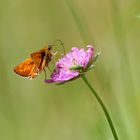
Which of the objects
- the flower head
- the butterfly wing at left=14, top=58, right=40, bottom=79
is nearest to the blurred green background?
the flower head

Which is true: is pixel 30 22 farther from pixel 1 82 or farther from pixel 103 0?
pixel 1 82

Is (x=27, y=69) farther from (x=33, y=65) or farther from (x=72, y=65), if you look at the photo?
(x=72, y=65)

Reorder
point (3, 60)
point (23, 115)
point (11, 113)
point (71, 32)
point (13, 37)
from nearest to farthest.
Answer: point (11, 113), point (23, 115), point (3, 60), point (13, 37), point (71, 32)

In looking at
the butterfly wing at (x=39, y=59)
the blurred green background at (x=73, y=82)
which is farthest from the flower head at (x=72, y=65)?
the blurred green background at (x=73, y=82)

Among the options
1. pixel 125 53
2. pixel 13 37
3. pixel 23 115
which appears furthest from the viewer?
pixel 13 37

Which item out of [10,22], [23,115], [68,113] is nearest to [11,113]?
[23,115]

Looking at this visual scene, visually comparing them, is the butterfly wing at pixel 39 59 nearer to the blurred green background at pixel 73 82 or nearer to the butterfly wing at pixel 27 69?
the butterfly wing at pixel 27 69

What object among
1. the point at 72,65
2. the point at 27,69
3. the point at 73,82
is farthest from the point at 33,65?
the point at 73,82
